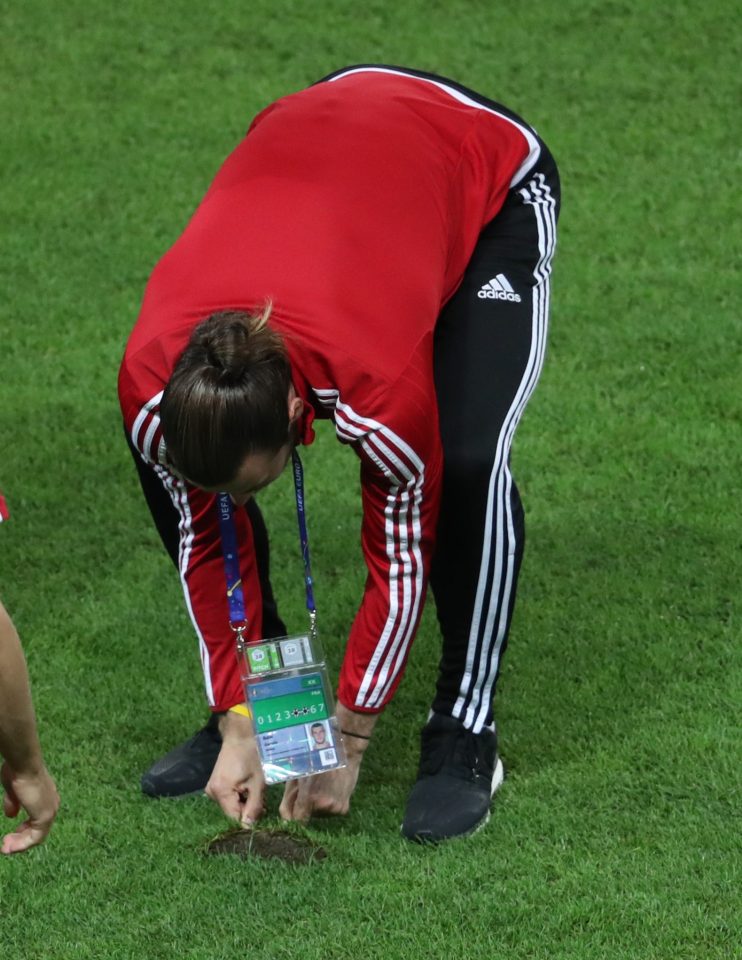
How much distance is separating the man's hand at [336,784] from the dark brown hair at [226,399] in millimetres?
747

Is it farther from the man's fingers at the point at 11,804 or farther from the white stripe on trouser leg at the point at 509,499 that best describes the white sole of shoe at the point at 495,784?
the man's fingers at the point at 11,804

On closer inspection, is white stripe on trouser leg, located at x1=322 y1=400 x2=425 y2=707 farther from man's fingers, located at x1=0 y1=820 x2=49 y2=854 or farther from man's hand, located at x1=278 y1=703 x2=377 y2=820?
man's fingers, located at x1=0 y1=820 x2=49 y2=854

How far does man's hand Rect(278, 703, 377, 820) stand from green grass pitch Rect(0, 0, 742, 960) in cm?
6

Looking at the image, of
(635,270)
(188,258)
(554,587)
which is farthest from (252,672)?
(635,270)

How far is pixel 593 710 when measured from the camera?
12.6ft

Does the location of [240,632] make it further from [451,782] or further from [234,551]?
[451,782]

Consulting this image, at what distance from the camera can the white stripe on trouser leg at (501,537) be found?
331cm

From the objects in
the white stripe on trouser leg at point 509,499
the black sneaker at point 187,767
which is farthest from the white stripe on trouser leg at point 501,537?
the black sneaker at point 187,767

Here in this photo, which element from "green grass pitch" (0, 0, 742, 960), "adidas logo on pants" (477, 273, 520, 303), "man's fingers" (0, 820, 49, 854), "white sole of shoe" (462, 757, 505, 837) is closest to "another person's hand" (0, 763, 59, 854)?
"man's fingers" (0, 820, 49, 854)

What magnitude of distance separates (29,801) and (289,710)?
898mm

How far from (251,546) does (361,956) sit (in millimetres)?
879

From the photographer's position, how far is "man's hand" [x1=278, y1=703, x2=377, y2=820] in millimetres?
3291

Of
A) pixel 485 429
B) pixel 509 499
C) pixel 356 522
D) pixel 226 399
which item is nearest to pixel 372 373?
pixel 226 399

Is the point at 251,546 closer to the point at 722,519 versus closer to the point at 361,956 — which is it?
the point at 361,956
